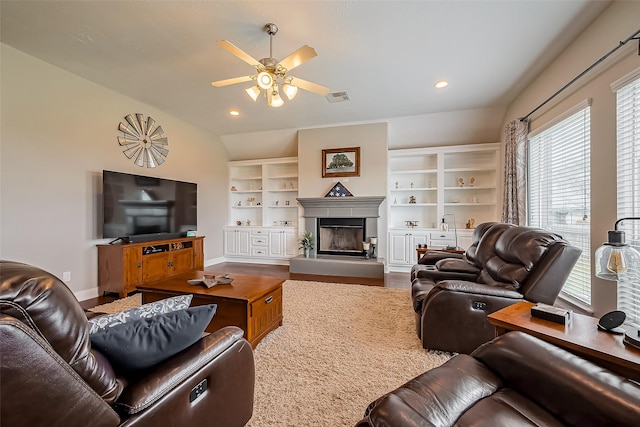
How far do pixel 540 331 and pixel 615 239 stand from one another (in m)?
0.54

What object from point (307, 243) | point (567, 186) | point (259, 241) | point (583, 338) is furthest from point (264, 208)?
point (583, 338)

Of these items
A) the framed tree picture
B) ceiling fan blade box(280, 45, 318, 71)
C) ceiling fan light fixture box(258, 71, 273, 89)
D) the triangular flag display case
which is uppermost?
ceiling fan blade box(280, 45, 318, 71)

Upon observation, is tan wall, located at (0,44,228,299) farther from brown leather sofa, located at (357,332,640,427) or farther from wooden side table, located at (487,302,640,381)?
wooden side table, located at (487,302,640,381)

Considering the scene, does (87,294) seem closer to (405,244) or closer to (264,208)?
(264,208)

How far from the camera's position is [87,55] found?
2920 millimetres

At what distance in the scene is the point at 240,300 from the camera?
6.68 feet

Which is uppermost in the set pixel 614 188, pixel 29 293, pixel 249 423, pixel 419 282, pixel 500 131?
pixel 500 131

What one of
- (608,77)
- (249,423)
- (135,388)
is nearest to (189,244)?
(249,423)

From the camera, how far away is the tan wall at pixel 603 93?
6.63 ft

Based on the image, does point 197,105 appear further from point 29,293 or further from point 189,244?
point 29,293

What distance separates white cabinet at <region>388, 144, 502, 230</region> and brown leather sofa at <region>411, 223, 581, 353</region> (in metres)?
3.07

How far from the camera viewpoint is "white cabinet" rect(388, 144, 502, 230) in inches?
197

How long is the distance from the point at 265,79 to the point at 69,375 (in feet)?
7.79

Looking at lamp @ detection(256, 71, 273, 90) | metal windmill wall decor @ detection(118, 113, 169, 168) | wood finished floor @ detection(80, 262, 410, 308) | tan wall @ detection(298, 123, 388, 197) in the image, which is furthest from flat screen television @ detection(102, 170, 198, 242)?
lamp @ detection(256, 71, 273, 90)
